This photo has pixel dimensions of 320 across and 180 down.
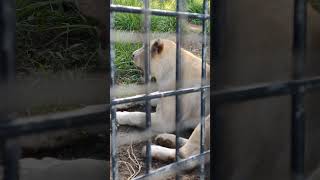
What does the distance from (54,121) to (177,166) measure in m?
1.50

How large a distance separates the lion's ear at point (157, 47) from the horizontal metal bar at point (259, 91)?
1.84 meters

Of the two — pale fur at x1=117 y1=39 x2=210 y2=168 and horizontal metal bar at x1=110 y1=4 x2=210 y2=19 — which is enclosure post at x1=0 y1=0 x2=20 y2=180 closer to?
horizontal metal bar at x1=110 y1=4 x2=210 y2=19

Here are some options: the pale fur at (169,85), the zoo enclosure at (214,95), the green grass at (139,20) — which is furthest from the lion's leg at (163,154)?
the zoo enclosure at (214,95)

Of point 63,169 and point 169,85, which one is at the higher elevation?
point 63,169

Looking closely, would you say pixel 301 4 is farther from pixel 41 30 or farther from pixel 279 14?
pixel 41 30

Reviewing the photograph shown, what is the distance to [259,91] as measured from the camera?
354mm

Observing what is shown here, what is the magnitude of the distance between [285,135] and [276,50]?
2.8 inches

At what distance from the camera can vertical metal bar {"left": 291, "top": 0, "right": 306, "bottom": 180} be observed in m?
0.36

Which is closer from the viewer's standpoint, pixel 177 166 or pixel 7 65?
pixel 7 65

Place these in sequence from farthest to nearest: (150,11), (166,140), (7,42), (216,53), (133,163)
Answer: (166,140)
(133,163)
(150,11)
(216,53)
(7,42)

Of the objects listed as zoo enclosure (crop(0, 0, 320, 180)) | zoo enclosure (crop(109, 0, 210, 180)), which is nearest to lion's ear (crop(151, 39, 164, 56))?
zoo enclosure (crop(109, 0, 210, 180))

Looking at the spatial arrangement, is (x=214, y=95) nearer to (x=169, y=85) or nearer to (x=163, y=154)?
(x=163, y=154)

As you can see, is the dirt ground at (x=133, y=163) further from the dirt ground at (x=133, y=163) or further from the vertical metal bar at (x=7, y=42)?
the vertical metal bar at (x=7, y=42)

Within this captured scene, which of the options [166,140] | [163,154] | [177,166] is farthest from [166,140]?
[177,166]
